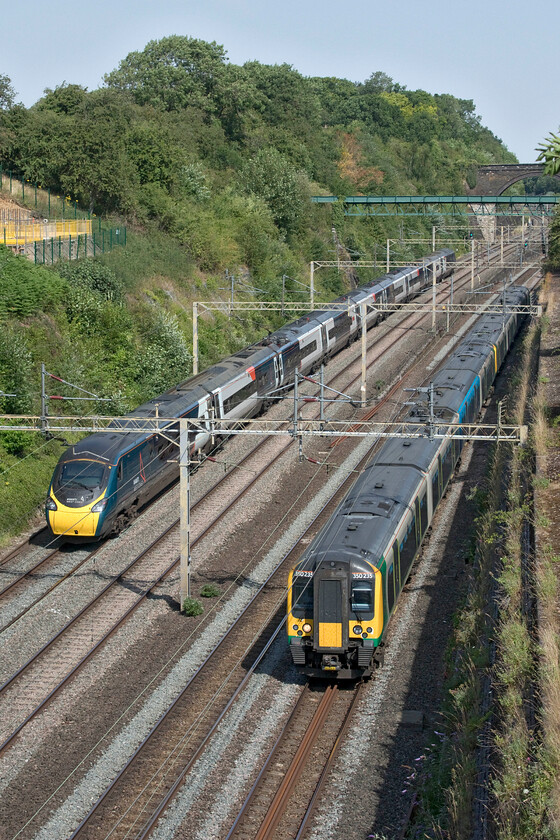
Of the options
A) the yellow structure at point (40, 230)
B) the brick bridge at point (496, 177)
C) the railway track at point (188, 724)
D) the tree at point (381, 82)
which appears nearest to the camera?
the railway track at point (188, 724)

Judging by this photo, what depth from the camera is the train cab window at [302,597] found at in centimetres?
1820

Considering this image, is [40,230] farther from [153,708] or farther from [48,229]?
[153,708]

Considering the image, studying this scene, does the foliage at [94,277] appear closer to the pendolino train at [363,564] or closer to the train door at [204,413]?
the train door at [204,413]

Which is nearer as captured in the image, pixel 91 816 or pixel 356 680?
pixel 91 816

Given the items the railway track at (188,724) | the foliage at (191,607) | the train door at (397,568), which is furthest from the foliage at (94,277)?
the train door at (397,568)

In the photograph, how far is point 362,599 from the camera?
18125 millimetres

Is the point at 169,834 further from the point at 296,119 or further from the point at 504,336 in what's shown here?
the point at 296,119

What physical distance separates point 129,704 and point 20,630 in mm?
4325

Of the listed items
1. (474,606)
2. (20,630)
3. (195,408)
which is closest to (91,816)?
(20,630)

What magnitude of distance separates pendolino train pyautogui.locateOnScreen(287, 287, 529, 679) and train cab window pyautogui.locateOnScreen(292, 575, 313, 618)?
0.02m

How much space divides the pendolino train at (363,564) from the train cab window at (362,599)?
0.06 feet

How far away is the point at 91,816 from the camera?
14.9 metres

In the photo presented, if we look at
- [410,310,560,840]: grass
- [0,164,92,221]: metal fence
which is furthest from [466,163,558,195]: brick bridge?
[410,310,560,840]: grass

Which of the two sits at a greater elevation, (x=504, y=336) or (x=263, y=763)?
(x=504, y=336)
